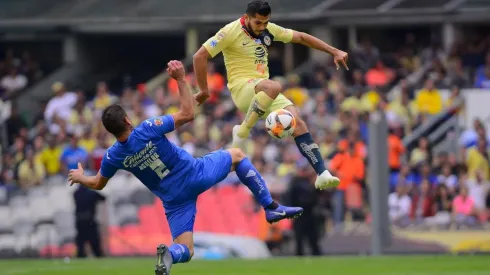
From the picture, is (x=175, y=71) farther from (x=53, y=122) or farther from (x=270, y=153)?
(x=53, y=122)

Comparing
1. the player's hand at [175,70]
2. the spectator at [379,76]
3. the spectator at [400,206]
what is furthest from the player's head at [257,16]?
the spectator at [379,76]

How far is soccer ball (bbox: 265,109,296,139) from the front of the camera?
16219 millimetres

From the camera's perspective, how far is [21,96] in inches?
1409

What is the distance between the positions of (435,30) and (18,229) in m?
11.6

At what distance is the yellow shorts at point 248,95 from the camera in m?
16.8

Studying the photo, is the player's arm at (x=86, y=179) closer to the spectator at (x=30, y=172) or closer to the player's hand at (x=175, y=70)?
the player's hand at (x=175, y=70)

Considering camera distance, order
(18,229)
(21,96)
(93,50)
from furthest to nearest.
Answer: (93,50)
(21,96)
(18,229)

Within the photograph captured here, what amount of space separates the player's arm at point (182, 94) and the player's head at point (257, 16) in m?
1.53

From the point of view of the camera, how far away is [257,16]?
1641 cm

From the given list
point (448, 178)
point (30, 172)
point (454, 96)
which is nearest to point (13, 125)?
point (30, 172)

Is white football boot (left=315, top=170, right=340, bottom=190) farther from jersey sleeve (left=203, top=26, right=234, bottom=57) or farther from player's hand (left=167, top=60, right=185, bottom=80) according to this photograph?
player's hand (left=167, top=60, right=185, bottom=80)

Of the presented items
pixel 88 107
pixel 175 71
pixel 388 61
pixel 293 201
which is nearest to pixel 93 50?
pixel 88 107

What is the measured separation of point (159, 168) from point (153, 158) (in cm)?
17

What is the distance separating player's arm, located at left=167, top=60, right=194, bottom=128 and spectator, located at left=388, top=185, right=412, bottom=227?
33.8 ft
